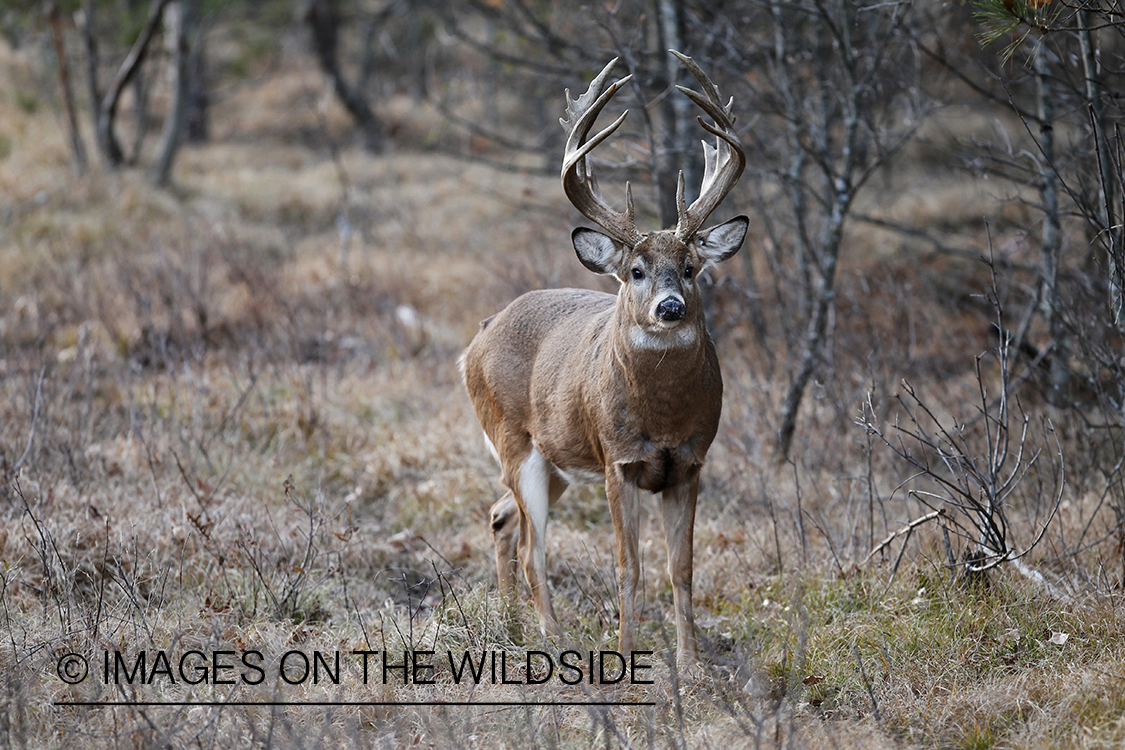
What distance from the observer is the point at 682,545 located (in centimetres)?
424

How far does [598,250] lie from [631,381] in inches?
22.6

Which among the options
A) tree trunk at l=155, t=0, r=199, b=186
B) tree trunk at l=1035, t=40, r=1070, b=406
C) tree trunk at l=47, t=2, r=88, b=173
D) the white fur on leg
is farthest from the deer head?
tree trunk at l=155, t=0, r=199, b=186

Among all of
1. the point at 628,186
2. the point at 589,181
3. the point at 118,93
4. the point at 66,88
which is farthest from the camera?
the point at 118,93

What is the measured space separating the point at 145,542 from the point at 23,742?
74.1 inches

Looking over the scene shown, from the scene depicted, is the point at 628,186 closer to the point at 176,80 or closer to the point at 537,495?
the point at 537,495

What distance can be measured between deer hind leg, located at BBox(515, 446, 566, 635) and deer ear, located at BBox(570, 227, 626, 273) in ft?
3.35

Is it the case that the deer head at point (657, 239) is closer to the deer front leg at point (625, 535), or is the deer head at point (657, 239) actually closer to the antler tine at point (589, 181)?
the antler tine at point (589, 181)

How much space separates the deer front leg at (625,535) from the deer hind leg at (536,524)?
44cm

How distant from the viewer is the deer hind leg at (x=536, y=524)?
4566 mm

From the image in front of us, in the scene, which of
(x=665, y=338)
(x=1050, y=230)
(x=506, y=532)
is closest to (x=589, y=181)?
(x=665, y=338)

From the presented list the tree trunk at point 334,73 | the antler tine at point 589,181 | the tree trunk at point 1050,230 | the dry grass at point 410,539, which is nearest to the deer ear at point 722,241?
the antler tine at point 589,181

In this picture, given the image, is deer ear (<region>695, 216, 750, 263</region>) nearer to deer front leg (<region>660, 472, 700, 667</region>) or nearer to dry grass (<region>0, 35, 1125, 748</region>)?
deer front leg (<region>660, 472, 700, 667</region>)

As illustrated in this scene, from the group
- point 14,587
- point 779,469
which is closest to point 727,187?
point 779,469

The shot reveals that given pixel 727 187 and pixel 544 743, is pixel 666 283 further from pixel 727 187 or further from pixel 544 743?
pixel 544 743
